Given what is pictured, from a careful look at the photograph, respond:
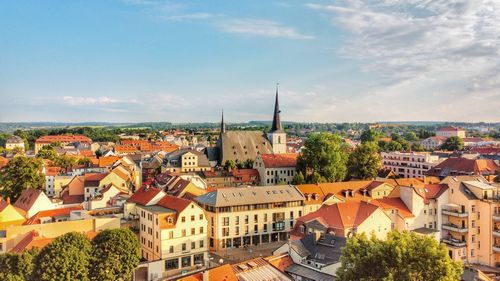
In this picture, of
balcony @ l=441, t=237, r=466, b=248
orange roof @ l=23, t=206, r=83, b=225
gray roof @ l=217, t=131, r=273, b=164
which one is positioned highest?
gray roof @ l=217, t=131, r=273, b=164

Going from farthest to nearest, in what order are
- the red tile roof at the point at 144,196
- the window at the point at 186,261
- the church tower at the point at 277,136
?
the church tower at the point at 277,136, the red tile roof at the point at 144,196, the window at the point at 186,261

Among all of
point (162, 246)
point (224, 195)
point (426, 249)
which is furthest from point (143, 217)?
point (426, 249)

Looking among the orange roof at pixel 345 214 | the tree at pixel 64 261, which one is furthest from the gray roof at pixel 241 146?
the tree at pixel 64 261

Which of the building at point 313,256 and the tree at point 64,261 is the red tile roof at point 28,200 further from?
the building at point 313,256

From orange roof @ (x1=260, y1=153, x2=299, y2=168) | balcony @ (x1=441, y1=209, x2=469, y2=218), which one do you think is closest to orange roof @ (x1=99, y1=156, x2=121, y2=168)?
orange roof @ (x1=260, y1=153, x2=299, y2=168)

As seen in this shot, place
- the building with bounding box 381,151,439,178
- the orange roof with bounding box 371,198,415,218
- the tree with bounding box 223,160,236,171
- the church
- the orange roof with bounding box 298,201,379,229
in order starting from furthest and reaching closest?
the church → the building with bounding box 381,151,439,178 → the tree with bounding box 223,160,236,171 → the orange roof with bounding box 371,198,415,218 → the orange roof with bounding box 298,201,379,229

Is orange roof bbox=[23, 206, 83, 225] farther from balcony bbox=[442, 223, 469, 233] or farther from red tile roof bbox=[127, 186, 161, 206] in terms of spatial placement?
balcony bbox=[442, 223, 469, 233]

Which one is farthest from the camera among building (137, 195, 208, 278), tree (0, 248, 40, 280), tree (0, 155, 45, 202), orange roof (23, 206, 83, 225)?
tree (0, 155, 45, 202)
